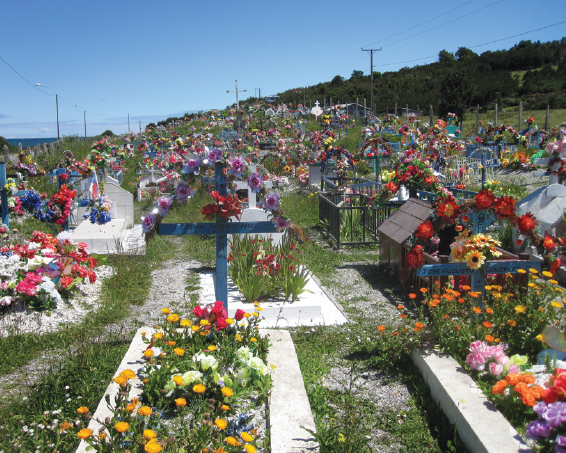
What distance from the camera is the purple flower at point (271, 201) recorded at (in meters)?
4.51

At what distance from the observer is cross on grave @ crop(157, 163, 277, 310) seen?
4508 millimetres

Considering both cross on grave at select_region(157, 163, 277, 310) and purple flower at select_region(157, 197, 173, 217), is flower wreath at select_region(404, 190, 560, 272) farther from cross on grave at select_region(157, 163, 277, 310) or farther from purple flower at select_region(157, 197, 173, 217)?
purple flower at select_region(157, 197, 173, 217)

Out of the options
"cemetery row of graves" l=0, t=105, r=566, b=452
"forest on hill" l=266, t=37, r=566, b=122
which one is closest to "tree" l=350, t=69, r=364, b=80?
"forest on hill" l=266, t=37, r=566, b=122

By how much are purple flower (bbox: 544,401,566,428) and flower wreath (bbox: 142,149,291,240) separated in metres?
2.75

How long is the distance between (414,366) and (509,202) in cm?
177

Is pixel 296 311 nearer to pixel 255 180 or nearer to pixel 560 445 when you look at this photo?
pixel 255 180

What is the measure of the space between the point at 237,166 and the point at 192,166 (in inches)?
16.8

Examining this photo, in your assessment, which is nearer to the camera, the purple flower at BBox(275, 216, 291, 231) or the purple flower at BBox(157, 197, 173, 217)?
the purple flower at BBox(157, 197, 173, 217)

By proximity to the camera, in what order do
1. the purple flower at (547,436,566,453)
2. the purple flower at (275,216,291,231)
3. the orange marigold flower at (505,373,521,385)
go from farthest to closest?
the purple flower at (275,216,291,231)
the orange marigold flower at (505,373,521,385)
the purple flower at (547,436,566,453)

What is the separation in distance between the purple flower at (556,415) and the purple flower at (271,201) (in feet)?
9.26

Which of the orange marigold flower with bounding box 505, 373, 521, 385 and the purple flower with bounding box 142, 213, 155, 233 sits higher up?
the purple flower with bounding box 142, 213, 155, 233

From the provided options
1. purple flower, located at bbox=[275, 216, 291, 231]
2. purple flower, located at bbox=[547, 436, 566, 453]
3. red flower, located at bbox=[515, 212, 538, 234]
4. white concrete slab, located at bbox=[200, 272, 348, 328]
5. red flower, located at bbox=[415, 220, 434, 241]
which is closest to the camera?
purple flower, located at bbox=[547, 436, 566, 453]

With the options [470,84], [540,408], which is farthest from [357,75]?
[540,408]

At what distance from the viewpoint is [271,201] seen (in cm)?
452
